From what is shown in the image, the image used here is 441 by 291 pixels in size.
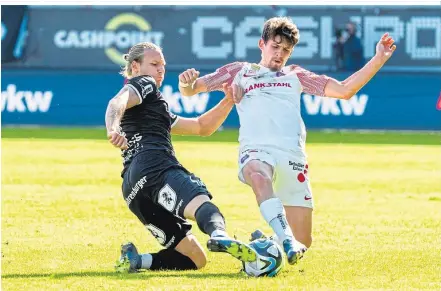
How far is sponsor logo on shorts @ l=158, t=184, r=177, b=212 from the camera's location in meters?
8.44

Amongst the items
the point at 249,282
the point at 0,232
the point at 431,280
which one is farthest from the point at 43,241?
the point at 431,280

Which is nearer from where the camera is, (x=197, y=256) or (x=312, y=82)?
(x=197, y=256)

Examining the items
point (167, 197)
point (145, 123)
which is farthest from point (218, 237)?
point (145, 123)

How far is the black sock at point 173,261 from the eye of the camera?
879 cm

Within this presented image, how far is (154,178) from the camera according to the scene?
8.55 meters

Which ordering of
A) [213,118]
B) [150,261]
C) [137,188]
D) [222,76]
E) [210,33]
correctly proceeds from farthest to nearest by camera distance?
[210,33] → [213,118] → [222,76] → [150,261] → [137,188]

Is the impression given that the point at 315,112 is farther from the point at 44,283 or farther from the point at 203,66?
the point at 44,283

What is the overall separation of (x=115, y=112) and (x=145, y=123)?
0.68 meters

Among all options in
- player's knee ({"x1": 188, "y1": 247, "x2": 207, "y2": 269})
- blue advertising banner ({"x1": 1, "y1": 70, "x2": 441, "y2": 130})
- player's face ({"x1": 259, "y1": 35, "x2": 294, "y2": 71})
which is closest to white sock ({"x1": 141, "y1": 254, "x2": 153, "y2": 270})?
player's knee ({"x1": 188, "y1": 247, "x2": 207, "y2": 269})

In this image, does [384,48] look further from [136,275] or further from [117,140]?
[136,275]

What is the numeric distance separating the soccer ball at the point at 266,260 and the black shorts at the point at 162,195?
584mm

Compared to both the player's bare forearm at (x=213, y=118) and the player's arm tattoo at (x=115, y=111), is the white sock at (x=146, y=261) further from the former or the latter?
the player's bare forearm at (x=213, y=118)

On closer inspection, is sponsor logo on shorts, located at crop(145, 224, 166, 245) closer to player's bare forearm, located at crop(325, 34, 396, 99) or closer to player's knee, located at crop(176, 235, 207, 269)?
player's knee, located at crop(176, 235, 207, 269)

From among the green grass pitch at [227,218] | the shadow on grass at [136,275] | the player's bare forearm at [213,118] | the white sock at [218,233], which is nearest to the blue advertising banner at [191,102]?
the green grass pitch at [227,218]
